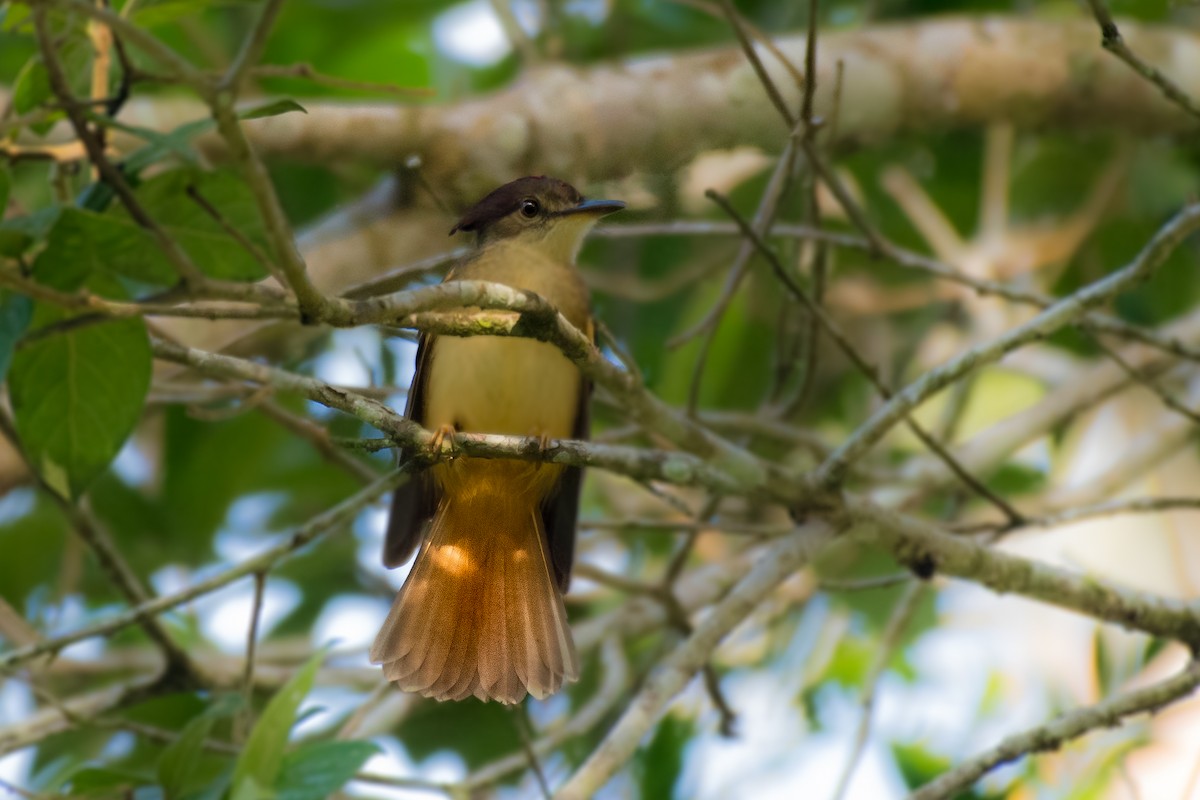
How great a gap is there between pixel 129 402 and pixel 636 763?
204cm

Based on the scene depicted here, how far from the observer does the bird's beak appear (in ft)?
10.2

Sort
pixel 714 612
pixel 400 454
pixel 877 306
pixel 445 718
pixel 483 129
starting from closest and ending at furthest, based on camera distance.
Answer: pixel 400 454 → pixel 714 612 → pixel 483 129 → pixel 445 718 → pixel 877 306

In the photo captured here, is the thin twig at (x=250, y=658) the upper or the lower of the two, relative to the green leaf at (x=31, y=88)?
lower

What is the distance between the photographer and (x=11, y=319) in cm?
251

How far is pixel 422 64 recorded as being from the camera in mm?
5641

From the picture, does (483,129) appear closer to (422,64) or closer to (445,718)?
(422,64)

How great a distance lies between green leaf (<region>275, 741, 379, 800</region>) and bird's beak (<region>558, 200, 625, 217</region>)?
1259 mm

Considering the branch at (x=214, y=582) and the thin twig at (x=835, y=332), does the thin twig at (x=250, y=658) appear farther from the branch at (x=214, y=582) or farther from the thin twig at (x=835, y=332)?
the thin twig at (x=835, y=332)

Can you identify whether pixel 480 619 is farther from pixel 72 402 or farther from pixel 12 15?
pixel 12 15

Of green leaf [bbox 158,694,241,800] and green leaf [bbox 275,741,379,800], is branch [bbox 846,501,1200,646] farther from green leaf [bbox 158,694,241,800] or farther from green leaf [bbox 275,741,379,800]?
green leaf [bbox 158,694,241,800]

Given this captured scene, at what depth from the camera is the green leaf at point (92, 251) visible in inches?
101

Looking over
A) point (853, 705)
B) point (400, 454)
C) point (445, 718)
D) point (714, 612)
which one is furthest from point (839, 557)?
point (400, 454)

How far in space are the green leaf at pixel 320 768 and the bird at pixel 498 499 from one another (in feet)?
1.01

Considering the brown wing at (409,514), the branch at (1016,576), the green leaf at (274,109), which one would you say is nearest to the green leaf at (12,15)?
the green leaf at (274,109)
